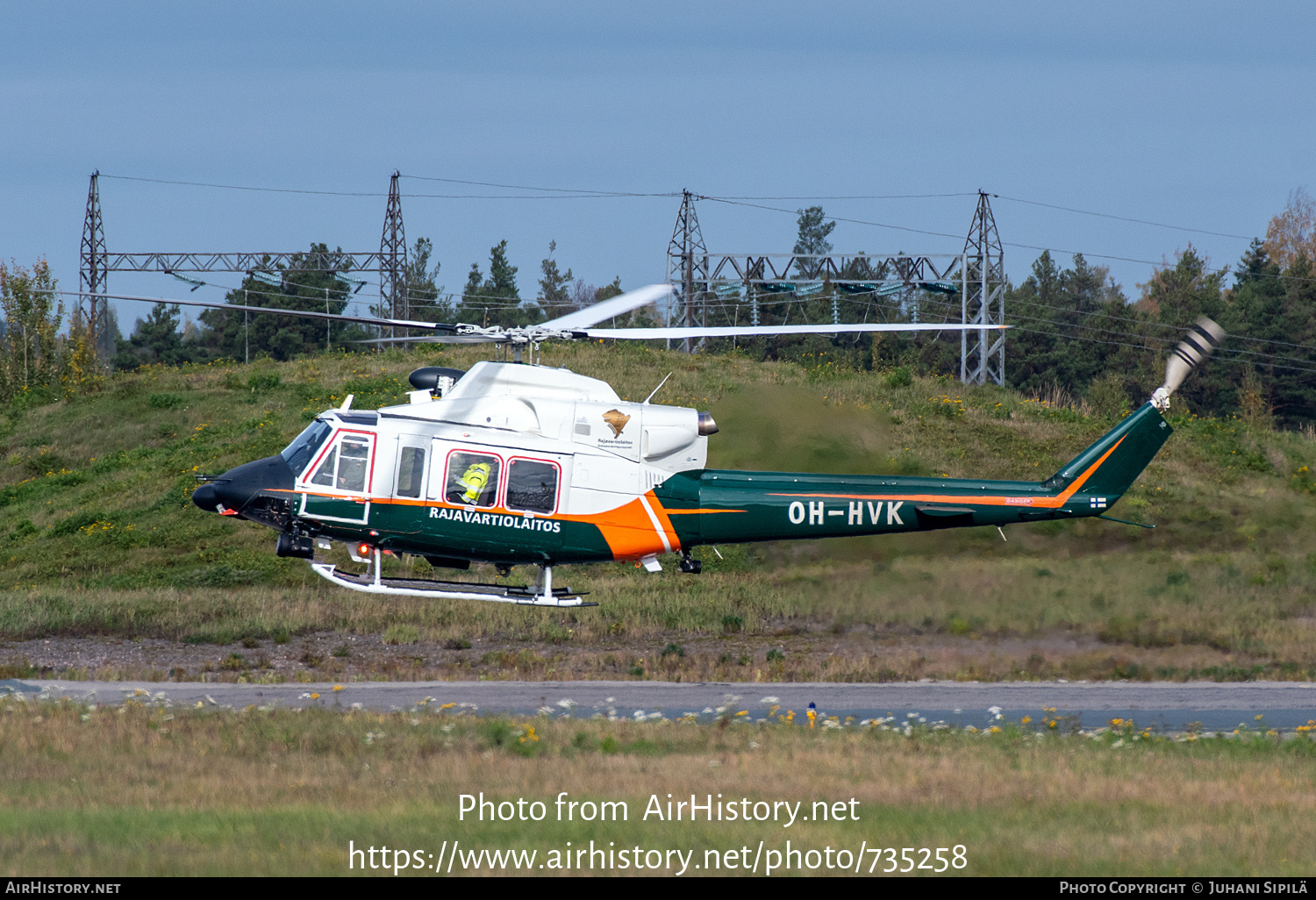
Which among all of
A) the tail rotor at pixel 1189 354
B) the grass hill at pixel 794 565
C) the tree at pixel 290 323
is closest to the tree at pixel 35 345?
the grass hill at pixel 794 565

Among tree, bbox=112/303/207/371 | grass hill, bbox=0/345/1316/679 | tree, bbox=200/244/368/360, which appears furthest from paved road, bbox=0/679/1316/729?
tree, bbox=112/303/207/371

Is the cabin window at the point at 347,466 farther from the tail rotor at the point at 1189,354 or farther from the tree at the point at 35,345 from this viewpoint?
the tree at the point at 35,345

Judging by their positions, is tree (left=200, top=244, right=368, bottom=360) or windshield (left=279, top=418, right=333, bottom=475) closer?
windshield (left=279, top=418, right=333, bottom=475)

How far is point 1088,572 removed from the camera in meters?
21.5

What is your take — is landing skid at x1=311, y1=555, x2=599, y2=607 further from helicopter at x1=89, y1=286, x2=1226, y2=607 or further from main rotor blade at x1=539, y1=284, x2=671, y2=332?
main rotor blade at x1=539, y1=284, x2=671, y2=332

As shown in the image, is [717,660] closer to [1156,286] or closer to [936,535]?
[936,535]

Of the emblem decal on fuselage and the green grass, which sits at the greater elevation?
the emblem decal on fuselage

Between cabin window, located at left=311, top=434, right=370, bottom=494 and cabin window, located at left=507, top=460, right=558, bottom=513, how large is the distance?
6.95ft

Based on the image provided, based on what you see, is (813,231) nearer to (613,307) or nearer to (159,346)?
(159,346)

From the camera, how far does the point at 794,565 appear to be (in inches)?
1005

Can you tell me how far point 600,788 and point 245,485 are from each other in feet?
29.0

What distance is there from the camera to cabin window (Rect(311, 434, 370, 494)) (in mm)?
18109

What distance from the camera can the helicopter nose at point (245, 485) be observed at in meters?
18.3

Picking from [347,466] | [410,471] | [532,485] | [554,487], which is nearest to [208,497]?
[347,466]
